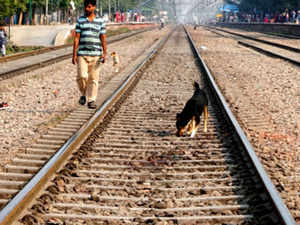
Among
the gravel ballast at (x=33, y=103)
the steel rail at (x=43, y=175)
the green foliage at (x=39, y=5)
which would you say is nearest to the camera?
the steel rail at (x=43, y=175)

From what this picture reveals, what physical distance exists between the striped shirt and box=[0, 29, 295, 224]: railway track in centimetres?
114

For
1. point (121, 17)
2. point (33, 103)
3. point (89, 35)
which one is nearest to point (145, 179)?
point (89, 35)

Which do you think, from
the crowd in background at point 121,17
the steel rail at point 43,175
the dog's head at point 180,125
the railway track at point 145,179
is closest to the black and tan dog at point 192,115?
the dog's head at point 180,125

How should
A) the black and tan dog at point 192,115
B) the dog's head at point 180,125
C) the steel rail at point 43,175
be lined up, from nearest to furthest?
the steel rail at point 43,175
the black and tan dog at point 192,115
the dog's head at point 180,125

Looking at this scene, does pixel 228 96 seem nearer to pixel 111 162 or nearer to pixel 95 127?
pixel 95 127

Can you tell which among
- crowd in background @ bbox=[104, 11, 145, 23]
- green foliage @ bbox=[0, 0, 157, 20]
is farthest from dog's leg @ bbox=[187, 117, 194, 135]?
crowd in background @ bbox=[104, 11, 145, 23]

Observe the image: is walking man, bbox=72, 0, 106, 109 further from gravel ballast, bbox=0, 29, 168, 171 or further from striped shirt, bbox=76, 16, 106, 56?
gravel ballast, bbox=0, 29, 168, 171

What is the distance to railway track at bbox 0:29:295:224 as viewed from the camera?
4297mm

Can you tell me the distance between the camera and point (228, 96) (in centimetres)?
1117

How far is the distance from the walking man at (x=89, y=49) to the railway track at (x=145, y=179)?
73 cm

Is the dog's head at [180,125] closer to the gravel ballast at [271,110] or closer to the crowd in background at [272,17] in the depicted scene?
the gravel ballast at [271,110]

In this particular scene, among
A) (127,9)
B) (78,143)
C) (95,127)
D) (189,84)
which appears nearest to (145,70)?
(189,84)

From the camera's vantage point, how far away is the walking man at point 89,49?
8.27m

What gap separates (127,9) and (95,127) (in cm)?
11890
